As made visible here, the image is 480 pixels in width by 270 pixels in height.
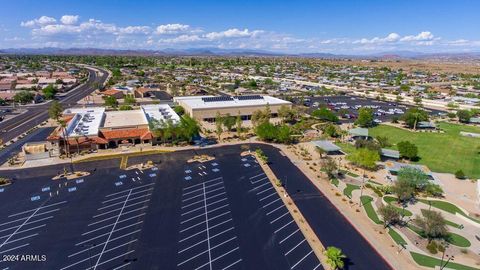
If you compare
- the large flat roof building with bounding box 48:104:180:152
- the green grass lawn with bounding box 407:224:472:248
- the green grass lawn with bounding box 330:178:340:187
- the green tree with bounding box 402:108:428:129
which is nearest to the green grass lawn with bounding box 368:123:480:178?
the green tree with bounding box 402:108:428:129

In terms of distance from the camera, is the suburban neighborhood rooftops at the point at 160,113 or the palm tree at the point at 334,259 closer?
the palm tree at the point at 334,259

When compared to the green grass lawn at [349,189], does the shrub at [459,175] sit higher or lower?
higher

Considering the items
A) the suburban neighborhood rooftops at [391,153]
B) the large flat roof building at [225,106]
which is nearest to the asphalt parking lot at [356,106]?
the large flat roof building at [225,106]

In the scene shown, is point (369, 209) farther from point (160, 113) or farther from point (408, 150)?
point (160, 113)

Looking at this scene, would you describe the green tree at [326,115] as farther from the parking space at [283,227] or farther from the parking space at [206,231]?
the parking space at [206,231]

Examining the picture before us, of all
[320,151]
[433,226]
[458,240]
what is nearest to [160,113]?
[320,151]

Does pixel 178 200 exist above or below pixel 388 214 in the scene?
below

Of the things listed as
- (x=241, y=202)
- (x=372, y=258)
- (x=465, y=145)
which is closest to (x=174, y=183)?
(x=241, y=202)

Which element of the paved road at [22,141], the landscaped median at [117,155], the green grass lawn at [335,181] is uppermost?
the paved road at [22,141]
